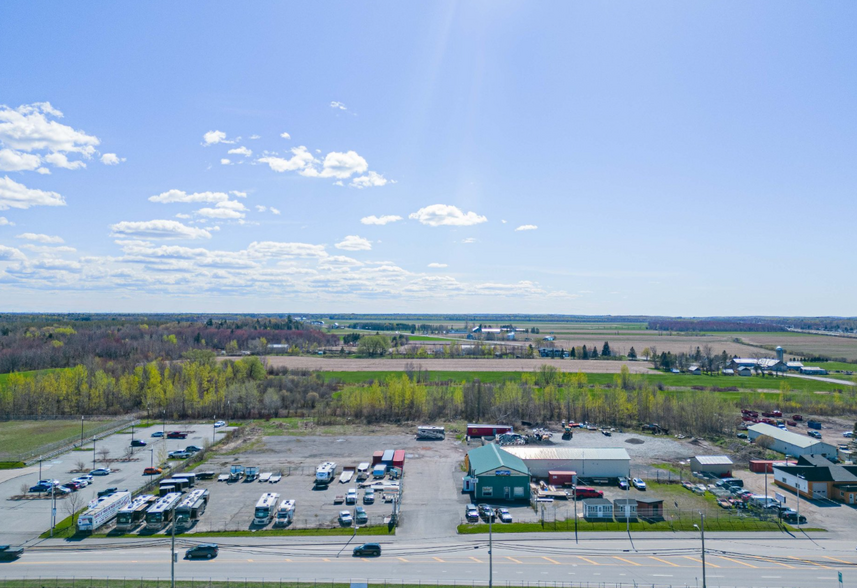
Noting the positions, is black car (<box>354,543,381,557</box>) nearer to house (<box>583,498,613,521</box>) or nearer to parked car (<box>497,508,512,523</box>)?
parked car (<box>497,508,512,523</box>)

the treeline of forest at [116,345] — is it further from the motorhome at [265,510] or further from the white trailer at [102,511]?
the motorhome at [265,510]

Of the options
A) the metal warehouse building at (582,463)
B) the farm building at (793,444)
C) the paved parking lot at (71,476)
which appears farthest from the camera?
the farm building at (793,444)

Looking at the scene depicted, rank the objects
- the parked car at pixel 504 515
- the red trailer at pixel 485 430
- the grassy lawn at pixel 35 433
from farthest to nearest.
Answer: the red trailer at pixel 485 430 < the grassy lawn at pixel 35 433 < the parked car at pixel 504 515

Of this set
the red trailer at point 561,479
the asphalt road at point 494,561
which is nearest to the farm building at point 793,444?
the asphalt road at point 494,561

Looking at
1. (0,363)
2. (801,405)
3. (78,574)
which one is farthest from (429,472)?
(0,363)

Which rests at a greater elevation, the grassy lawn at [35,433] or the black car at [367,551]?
the black car at [367,551]

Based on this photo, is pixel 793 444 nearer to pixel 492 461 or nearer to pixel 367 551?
pixel 492 461

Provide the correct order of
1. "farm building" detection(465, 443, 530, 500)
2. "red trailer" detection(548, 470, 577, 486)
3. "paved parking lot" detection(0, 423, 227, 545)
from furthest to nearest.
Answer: "red trailer" detection(548, 470, 577, 486)
"farm building" detection(465, 443, 530, 500)
"paved parking lot" detection(0, 423, 227, 545)

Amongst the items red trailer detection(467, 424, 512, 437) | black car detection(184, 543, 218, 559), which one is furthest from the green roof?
black car detection(184, 543, 218, 559)
